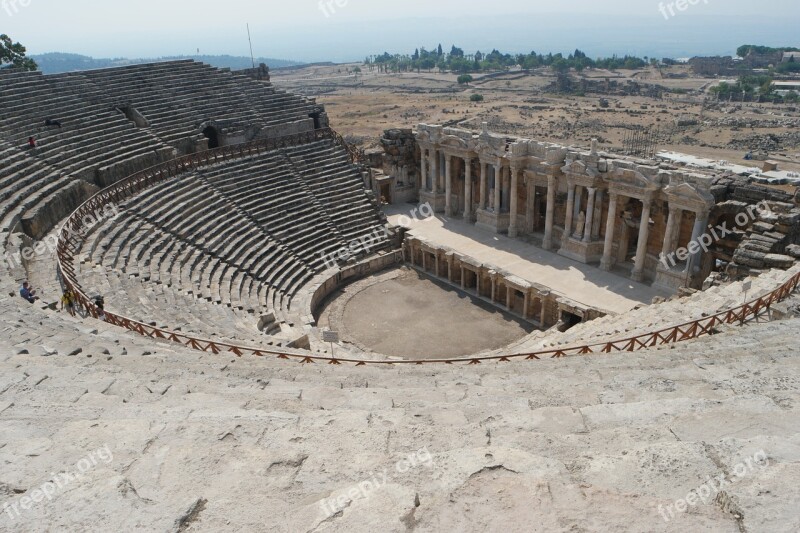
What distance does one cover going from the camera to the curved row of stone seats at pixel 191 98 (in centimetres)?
2800

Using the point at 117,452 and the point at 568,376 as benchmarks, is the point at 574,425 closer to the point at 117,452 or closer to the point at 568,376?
the point at 568,376

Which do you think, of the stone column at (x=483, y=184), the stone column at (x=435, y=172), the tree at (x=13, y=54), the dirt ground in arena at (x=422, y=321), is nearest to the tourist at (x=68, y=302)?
the dirt ground in arena at (x=422, y=321)

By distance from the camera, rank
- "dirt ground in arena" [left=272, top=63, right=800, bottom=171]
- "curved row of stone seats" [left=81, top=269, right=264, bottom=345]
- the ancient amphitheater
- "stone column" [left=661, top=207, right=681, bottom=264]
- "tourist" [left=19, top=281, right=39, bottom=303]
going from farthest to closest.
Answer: "dirt ground in arena" [left=272, top=63, right=800, bottom=171]
"stone column" [left=661, top=207, right=681, bottom=264]
"curved row of stone seats" [left=81, top=269, right=264, bottom=345]
"tourist" [left=19, top=281, right=39, bottom=303]
the ancient amphitheater

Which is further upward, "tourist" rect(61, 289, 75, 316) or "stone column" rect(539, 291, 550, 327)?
"tourist" rect(61, 289, 75, 316)

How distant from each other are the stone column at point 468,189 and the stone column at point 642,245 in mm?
9774

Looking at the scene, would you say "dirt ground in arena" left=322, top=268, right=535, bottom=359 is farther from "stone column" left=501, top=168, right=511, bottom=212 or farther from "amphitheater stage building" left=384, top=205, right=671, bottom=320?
"stone column" left=501, top=168, right=511, bottom=212

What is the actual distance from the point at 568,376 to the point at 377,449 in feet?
15.0

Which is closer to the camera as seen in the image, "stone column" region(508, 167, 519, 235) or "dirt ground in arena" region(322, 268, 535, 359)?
"dirt ground in arena" region(322, 268, 535, 359)

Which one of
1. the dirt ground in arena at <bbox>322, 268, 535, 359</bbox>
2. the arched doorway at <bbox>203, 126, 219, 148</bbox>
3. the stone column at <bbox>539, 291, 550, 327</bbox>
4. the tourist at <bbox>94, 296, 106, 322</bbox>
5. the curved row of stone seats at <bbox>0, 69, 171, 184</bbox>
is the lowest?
the dirt ground in arena at <bbox>322, 268, 535, 359</bbox>

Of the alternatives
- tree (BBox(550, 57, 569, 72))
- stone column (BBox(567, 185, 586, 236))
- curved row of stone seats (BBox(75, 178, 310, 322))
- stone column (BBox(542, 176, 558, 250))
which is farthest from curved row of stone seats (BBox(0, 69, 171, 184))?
tree (BBox(550, 57, 569, 72))

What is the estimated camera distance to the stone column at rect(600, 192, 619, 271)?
2312cm

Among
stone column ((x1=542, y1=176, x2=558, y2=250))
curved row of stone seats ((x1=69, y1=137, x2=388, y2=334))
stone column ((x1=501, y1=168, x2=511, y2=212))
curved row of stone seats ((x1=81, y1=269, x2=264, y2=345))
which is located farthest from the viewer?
stone column ((x1=501, y1=168, x2=511, y2=212))

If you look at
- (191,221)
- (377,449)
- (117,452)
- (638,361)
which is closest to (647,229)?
(638,361)

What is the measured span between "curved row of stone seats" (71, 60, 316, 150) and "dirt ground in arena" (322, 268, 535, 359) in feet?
39.4
